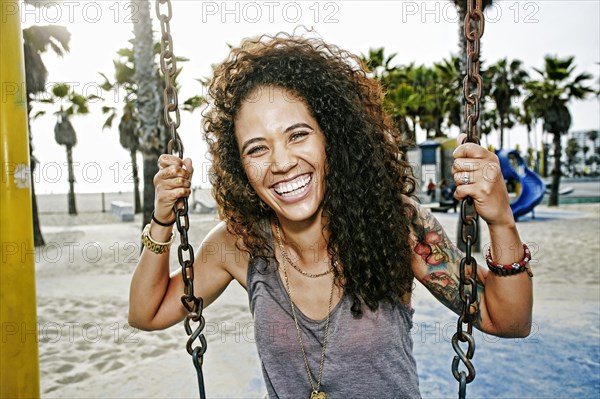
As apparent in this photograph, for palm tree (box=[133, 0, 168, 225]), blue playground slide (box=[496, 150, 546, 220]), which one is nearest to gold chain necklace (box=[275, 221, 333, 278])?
palm tree (box=[133, 0, 168, 225])

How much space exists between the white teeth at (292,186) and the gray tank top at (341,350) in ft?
1.18

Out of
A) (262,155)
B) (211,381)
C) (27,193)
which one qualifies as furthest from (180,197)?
(211,381)

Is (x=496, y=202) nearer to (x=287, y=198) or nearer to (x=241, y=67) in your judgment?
(x=287, y=198)

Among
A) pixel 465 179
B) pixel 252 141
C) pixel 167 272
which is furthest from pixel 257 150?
pixel 465 179

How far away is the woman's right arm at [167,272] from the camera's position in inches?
75.9

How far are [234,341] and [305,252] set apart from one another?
4032 mm

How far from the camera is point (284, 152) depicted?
186cm

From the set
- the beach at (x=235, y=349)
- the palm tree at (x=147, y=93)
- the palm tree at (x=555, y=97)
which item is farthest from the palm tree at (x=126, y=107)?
the palm tree at (x=555, y=97)

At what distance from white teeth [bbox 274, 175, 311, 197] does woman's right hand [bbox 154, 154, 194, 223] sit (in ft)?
1.11

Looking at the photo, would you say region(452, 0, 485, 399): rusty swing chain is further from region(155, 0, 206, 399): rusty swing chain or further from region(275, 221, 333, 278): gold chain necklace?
region(155, 0, 206, 399): rusty swing chain

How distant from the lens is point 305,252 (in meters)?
2.09

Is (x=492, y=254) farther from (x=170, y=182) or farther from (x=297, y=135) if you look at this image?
(x=170, y=182)

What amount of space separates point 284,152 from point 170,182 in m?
0.42

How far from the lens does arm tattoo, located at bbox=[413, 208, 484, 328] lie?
1888 millimetres
